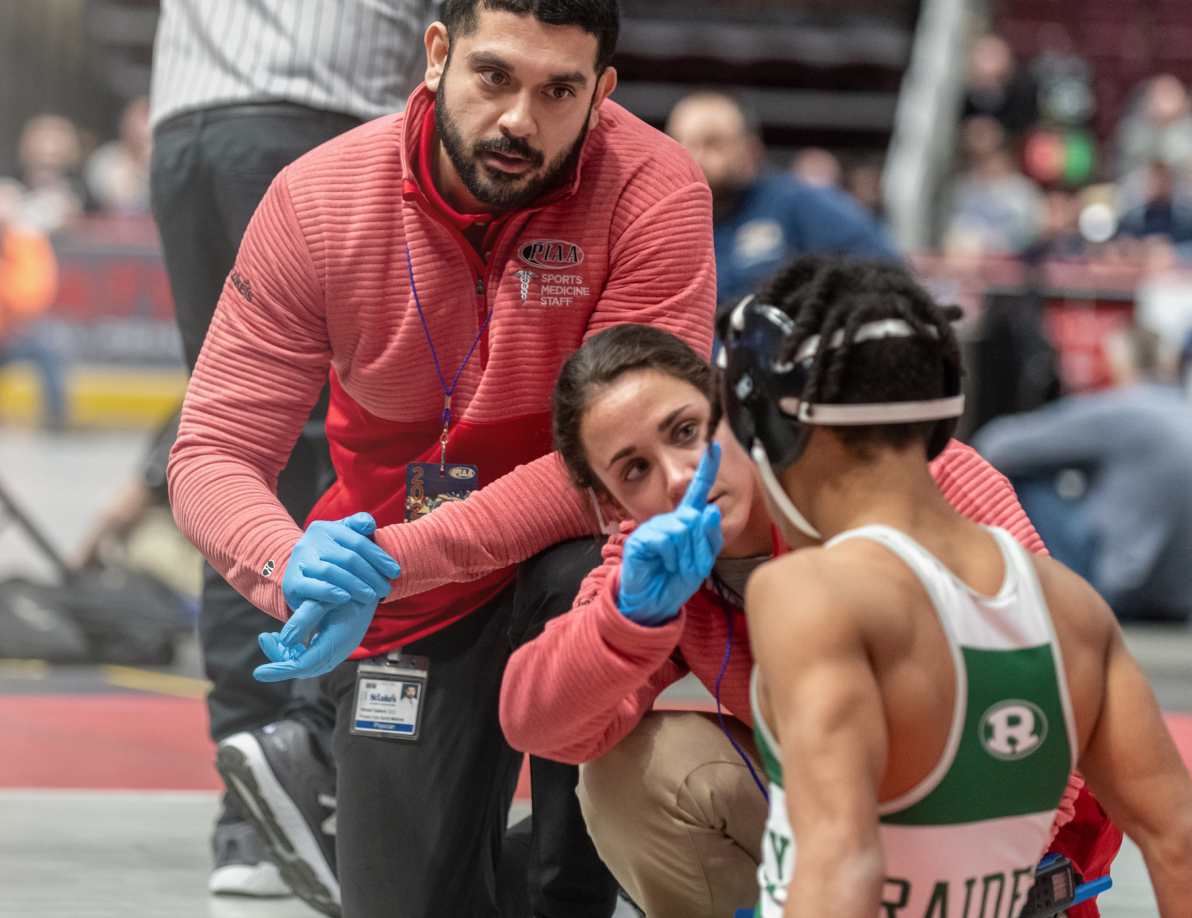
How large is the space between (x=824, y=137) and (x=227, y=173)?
10.0m

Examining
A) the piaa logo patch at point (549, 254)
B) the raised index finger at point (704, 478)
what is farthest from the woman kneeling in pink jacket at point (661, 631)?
the piaa logo patch at point (549, 254)

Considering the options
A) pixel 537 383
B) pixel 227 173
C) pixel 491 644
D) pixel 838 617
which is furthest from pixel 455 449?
pixel 838 617

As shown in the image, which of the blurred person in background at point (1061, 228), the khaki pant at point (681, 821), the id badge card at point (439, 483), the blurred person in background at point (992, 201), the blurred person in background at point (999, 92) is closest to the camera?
the khaki pant at point (681, 821)

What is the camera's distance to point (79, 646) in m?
4.92

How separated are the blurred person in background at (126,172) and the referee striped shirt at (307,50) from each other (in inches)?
260

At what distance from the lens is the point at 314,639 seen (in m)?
1.93

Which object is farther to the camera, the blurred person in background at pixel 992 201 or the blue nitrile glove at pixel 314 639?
the blurred person in background at pixel 992 201

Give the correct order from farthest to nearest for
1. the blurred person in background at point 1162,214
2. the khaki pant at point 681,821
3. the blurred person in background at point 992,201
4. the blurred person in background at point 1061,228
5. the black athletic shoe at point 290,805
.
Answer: the blurred person in background at point 992,201 → the blurred person in background at point 1162,214 → the blurred person in background at point 1061,228 → the black athletic shoe at point 290,805 → the khaki pant at point 681,821

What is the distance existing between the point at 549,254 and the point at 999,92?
31.4 feet

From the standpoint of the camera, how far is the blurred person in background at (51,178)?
9072mm

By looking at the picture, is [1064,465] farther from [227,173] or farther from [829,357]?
[829,357]

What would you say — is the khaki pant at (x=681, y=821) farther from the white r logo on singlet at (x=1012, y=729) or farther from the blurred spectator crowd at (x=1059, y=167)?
the blurred spectator crowd at (x=1059, y=167)

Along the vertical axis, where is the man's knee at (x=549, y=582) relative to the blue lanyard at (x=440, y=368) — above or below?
below

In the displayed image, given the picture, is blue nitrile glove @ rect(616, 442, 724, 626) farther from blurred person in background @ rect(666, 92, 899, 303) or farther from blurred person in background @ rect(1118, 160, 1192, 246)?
blurred person in background @ rect(1118, 160, 1192, 246)
